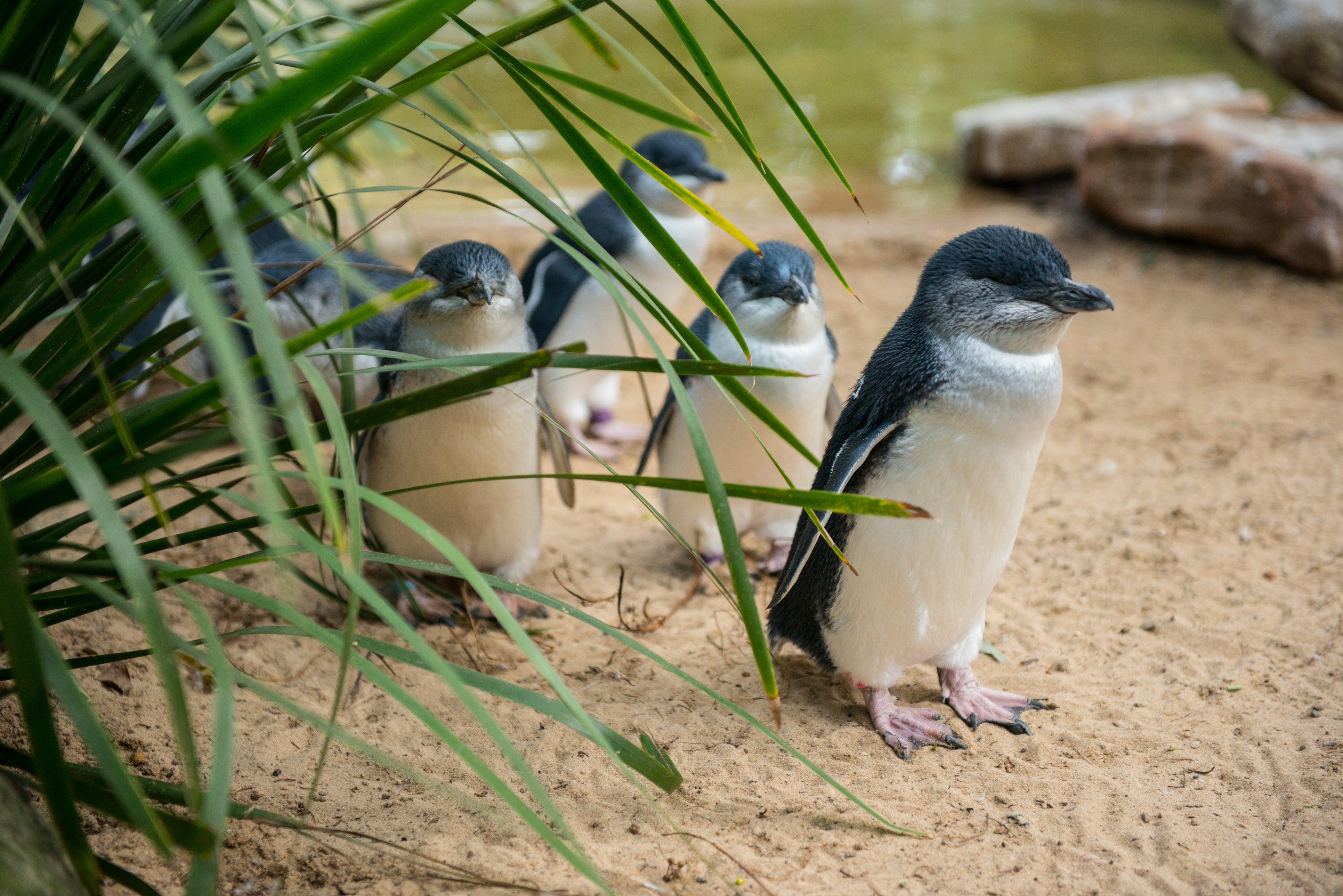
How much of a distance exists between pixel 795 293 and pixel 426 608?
137cm

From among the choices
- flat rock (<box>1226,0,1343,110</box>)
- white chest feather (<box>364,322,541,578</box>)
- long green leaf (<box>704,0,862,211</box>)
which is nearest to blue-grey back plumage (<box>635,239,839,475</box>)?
white chest feather (<box>364,322,541,578</box>)

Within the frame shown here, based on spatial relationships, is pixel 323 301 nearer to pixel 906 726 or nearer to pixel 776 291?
pixel 776 291

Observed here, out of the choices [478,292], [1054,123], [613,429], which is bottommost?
[613,429]

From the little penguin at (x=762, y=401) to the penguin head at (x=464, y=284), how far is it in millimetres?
520

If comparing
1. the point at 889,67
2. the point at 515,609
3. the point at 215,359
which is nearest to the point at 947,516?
the point at 515,609

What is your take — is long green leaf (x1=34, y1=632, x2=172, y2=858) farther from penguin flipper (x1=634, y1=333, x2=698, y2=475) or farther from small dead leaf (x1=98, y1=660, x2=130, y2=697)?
penguin flipper (x1=634, y1=333, x2=698, y2=475)

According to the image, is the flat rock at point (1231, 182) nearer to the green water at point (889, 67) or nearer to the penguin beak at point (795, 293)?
the green water at point (889, 67)

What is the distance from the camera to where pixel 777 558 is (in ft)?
10.6

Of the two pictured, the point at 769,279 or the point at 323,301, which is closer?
the point at 769,279

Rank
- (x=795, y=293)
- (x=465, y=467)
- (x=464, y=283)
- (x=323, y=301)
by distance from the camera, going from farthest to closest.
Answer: (x=323, y=301) → (x=795, y=293) → (x=465, y=467) → (x=464, y=283)

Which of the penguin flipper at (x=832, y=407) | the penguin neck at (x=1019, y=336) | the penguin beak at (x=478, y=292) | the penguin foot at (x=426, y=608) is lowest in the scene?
the penguin foot at (x=426, y=608)

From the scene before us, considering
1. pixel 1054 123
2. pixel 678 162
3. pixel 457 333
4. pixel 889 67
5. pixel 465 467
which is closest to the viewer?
pixel 457 333

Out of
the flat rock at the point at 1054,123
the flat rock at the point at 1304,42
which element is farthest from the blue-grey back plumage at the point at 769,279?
the flat rock at the point at 1304,42

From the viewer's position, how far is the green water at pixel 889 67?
8.40 m
